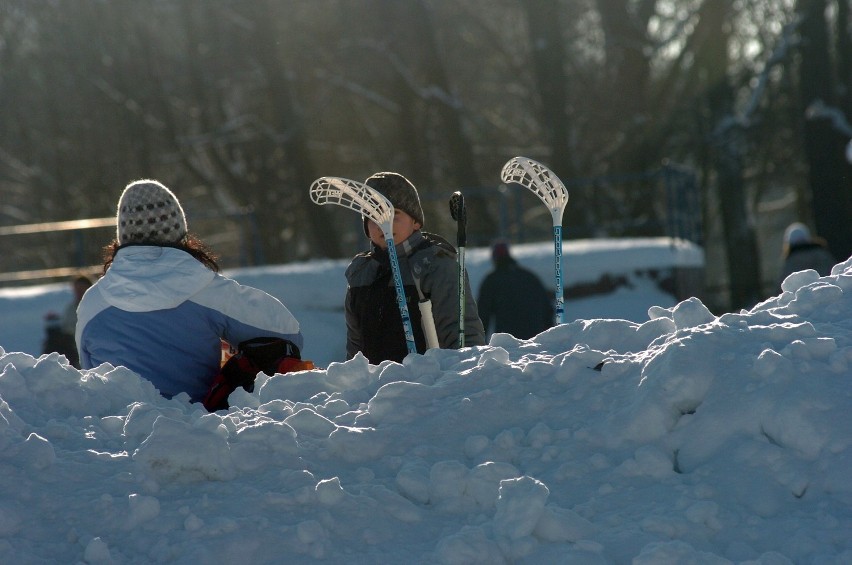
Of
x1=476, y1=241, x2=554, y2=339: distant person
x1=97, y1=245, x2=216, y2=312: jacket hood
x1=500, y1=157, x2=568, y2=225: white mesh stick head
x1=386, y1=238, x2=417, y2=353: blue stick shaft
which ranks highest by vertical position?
x1=500, y1=157, x2=568, y2=225: white mesh stick head

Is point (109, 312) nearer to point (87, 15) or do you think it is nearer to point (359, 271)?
point (359, 271)

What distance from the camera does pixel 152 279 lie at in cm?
391

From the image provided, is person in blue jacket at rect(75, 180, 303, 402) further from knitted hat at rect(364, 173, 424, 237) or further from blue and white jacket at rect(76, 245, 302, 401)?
knitted hat at rect(364, 173, 424, 237)

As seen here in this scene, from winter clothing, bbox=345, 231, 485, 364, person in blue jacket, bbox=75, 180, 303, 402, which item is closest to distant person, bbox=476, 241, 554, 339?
winter clothing, bbox=345, 231, 485, 364

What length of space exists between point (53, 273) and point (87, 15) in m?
11.3

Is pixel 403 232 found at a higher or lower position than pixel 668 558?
higher

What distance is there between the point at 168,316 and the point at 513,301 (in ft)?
18.0

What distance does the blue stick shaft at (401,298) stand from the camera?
4223 mm

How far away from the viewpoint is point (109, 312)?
3.96m

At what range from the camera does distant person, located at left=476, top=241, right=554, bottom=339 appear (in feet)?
30.0

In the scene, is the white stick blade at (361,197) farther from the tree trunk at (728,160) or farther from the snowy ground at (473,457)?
the tree trunk at (728,160)

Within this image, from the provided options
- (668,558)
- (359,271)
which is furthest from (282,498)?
(359,271)

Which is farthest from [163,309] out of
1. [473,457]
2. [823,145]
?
[823,145]

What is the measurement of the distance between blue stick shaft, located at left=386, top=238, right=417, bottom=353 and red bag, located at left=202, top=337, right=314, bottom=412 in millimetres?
402
